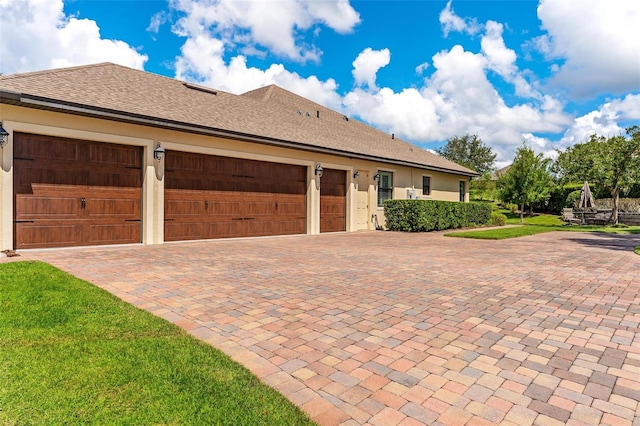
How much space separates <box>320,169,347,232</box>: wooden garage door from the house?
44 millimetres

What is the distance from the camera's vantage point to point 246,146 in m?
11.8

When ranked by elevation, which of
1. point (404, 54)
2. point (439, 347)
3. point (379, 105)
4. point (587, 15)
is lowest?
point (439, 347)

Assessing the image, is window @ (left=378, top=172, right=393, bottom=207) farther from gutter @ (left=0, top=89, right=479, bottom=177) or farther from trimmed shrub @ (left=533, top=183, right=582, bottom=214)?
trimmed shrub @ (left=533, top=183, right=582, bottom=214)

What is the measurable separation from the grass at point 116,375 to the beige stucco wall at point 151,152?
5.48 meters

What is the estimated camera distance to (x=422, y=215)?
15.3 meters

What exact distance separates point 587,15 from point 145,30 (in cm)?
1707

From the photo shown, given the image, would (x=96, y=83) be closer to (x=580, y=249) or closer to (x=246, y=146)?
(x=246, y=146)

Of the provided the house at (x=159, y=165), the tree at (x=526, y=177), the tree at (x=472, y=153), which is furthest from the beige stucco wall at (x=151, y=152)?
the tree at (x=472, y=153)

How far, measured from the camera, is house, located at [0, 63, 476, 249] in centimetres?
803

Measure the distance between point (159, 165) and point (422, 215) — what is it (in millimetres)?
10538

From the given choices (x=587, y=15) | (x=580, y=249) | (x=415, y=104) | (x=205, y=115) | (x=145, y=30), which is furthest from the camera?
(x=415, y=104)

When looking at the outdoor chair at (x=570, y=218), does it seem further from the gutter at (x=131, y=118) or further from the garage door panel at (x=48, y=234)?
the garage door panel at (x=48, y=234)

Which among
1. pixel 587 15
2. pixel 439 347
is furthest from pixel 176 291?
pixel 587 15

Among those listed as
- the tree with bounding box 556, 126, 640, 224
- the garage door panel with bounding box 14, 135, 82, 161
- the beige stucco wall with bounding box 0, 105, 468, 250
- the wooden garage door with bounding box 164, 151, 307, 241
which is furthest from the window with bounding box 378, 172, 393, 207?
the tree with bounding box 556, 126, 640, 224
